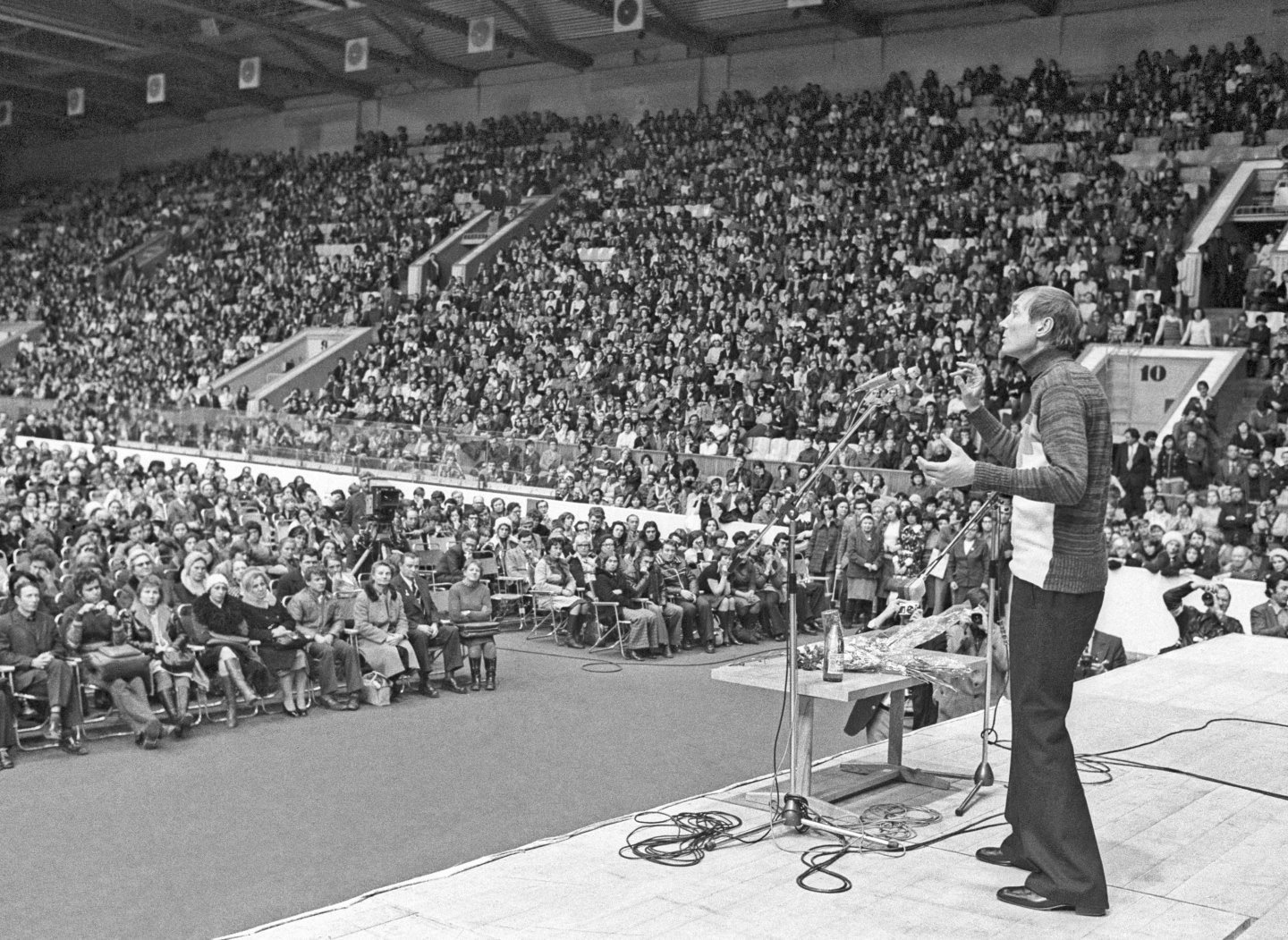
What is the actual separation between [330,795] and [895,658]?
357cm

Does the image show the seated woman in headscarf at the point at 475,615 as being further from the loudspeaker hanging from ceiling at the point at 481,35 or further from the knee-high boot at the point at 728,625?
the loudspeaker hanging from ceiling at the point at 481,35

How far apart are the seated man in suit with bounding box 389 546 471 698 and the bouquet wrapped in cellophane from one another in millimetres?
5399

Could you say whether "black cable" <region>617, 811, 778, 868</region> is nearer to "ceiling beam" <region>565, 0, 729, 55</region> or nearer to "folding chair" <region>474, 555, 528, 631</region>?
"folding chair" <region>474, 555, 528, 631</region>

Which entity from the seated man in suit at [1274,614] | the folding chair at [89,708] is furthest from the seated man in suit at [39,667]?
the seated man in suit at [1274,614]

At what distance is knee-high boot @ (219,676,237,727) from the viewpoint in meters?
9.28

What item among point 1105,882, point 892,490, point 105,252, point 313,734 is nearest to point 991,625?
point 1105,882

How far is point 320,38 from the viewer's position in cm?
3400

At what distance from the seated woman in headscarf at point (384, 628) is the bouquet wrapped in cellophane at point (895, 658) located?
16.9 ft

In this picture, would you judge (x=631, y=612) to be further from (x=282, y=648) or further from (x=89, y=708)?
(x=89, y=708)

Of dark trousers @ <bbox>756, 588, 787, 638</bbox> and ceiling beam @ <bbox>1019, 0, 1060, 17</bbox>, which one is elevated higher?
ceiling beam @ <bbox>1019, 0, 1060, 17</bbox>

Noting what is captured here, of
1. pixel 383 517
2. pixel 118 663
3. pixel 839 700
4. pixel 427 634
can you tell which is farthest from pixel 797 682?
pixel 383 517

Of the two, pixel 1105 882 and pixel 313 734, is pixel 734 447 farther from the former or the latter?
pixel 1105 882

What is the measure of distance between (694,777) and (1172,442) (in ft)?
33.3

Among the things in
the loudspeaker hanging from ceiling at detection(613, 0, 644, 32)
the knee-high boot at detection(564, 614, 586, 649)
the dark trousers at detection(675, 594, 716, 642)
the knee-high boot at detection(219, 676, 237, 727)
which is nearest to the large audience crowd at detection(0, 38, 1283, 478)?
the loudspeaker hanging from ceiling at detection(613, 0, 644, 32)
